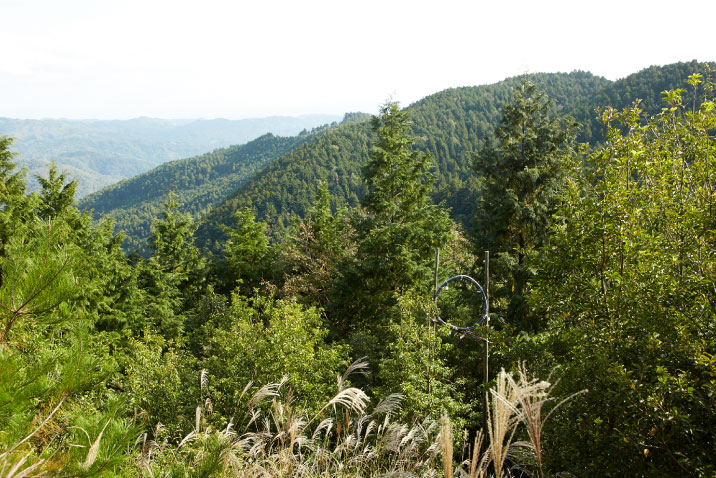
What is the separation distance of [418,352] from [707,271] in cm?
532

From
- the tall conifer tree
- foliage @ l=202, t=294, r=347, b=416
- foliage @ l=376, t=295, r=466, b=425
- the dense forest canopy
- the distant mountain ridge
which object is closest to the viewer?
the dense forest canopy

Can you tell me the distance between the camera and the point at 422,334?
8367 millimetres

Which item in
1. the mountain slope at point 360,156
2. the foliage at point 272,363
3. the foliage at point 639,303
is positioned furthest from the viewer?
the mountain slope at point 360,156

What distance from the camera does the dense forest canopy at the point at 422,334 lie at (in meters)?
2.53

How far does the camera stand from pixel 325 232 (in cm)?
2125

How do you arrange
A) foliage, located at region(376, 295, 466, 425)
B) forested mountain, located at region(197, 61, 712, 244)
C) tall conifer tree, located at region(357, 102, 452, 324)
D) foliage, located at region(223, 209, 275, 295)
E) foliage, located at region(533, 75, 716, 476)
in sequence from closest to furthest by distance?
foliage, located at region(533, 75, 716, 476)
foliage, located at region(376, 295, 466, 425)
tall conifer tree, located at region(357, 102, 452, 324)
foliage, located at region(223, 209, 275, 295)
forested mountain, located at region(197, 61, 712, 244)

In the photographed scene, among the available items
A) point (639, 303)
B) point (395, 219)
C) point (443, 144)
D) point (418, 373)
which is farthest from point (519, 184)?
point (443, 144)

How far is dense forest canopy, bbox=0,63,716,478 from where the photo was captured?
2.53 m

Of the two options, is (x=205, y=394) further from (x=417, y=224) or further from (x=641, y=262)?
(x=417, y=224)

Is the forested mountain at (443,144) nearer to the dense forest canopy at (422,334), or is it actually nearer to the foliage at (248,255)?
the foliage at (248,255)

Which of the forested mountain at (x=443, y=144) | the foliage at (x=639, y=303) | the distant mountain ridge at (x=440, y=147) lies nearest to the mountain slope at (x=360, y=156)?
the forested mountain at (x=443, y=144)

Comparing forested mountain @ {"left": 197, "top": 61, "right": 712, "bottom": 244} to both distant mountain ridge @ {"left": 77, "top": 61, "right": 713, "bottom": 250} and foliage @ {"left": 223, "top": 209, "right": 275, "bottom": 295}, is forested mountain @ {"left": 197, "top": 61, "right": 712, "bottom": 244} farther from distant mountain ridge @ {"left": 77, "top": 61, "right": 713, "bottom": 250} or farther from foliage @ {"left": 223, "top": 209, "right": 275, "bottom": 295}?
foliage @ {"left": 223, "top": 209, "right": 275, "bottom": 295}

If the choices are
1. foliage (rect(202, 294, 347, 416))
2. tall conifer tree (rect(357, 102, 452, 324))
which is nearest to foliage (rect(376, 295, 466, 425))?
foliage (rect(202, 294, 347, 416))

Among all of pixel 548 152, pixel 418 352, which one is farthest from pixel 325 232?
pixel 418 352
